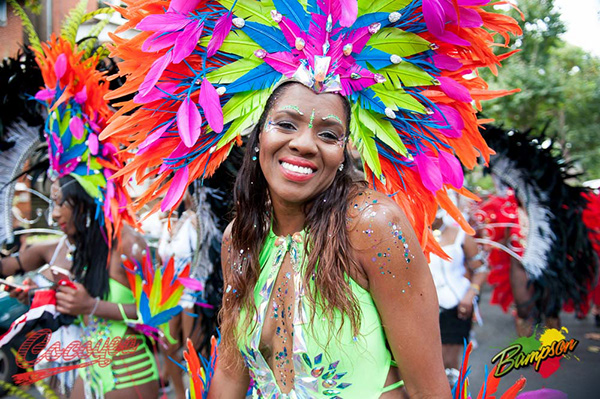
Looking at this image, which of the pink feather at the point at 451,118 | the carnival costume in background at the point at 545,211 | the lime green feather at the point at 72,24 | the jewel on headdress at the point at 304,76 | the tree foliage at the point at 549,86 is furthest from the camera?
the tree foliage at the point at 549,86

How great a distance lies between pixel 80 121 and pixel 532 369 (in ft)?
9.03

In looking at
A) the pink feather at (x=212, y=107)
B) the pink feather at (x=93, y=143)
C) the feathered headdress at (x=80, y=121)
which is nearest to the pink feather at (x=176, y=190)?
the pink feather at (x=212, y=107)

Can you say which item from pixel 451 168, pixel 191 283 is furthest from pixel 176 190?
pixel 191 283

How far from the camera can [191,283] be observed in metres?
3.17

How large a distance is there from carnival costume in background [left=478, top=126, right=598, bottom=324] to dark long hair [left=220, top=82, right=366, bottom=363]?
363cm

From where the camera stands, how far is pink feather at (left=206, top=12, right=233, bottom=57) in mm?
1569

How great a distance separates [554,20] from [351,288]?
868 cm

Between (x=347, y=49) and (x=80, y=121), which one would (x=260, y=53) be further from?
(x=80, y=121)

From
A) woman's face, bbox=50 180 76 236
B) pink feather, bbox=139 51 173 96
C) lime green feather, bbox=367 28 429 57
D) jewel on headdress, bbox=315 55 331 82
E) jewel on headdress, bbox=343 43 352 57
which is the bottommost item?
woman's face, bbox=50 180 76 236

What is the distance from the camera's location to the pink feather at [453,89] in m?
1.65

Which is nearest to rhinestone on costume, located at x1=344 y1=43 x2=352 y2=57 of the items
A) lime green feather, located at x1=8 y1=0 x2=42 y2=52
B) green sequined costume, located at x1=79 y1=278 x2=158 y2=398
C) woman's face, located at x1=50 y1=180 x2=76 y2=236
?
green sequined costume, located at x1=79 y1=278 x2=158 y2=398

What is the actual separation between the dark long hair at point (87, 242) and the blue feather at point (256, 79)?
6.13 ft

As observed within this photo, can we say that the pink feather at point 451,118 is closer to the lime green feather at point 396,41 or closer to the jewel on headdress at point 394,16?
the lime green feather at point 396,41

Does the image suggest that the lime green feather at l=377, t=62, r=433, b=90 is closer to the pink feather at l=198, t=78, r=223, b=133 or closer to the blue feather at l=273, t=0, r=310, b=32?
the blue feather at l=273, t=0, r=310, b=32
